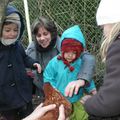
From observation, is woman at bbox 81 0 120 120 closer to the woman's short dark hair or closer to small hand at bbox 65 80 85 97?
small hand at bbox 65 80 85 97

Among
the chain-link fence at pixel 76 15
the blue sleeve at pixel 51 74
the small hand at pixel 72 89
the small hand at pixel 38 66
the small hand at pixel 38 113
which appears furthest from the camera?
the chain-link fence at pixel 76 15

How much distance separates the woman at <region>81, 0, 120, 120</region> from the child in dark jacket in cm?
154

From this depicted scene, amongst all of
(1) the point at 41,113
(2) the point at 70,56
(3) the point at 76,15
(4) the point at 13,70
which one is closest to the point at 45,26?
(4) the point at 13,70

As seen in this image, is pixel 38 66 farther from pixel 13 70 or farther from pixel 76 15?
pixel 76 15

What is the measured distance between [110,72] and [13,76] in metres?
1.78

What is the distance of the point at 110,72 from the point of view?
217cm

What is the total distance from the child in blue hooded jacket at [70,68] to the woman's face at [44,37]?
0.50 meters

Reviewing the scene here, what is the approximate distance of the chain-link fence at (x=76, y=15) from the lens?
5547 millimetres

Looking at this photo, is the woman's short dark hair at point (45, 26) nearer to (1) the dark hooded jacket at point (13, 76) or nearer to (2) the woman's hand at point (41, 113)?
(1) the dark hooded jacket at point (13, 76)

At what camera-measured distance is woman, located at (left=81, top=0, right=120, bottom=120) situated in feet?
7.01

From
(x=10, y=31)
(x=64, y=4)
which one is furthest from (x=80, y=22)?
(x=10, y=31)

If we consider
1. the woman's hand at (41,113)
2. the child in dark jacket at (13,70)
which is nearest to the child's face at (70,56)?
the child in dark jacket at (13,70)

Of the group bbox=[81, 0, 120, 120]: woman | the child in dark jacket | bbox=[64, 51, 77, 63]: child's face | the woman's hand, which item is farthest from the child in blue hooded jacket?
bbox=[81, 0, 120, 120]: woman

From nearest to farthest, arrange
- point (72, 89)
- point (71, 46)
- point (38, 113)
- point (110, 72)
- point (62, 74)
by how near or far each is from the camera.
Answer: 1. point (110, 72)
2. point (38, 113)
3. point (72, 89)
4. point (71, 46)
5. point (62, 74)
